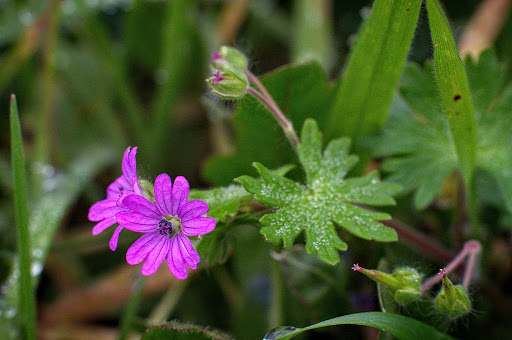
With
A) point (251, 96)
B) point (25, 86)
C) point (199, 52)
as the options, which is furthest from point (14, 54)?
point (251, 96)

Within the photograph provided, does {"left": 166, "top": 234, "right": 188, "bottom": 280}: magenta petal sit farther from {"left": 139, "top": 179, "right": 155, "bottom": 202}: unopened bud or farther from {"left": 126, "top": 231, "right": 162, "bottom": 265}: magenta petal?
{"left": 139, "top": 179, "right": 155, "bottom": 202}: unopened bud

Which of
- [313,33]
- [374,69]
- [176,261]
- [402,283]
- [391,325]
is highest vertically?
[313,33]

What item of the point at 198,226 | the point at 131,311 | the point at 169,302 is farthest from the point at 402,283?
the point at 169,302

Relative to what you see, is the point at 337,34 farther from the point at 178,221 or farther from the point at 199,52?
the point at 178,221

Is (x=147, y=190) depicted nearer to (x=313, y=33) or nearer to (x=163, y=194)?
(x=163, y=194)

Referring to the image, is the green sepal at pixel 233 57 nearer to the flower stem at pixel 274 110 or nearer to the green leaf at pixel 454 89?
the flower stem at pixel 274 110
